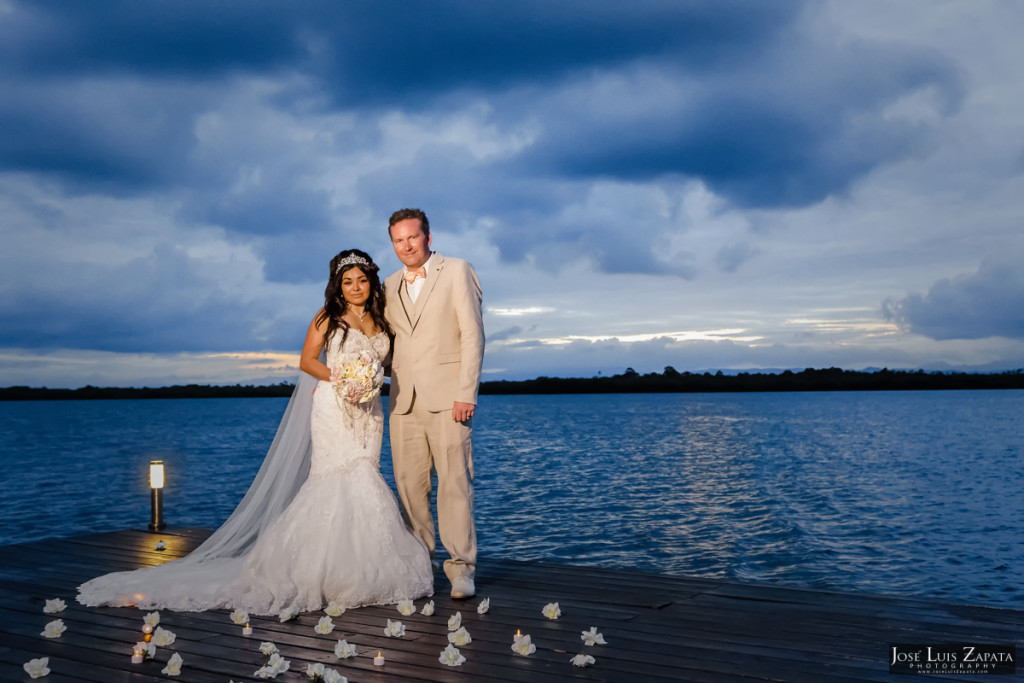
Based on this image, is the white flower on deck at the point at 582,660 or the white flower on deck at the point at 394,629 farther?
the white flower on deck at the point at 394,629

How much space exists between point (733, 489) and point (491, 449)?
49.0 ft

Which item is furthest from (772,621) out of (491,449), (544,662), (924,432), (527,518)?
(924,432)

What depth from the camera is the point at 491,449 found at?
117 ft

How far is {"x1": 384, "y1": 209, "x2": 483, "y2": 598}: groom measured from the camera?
15.5ft

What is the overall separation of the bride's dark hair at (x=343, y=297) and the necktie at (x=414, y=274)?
208 millimetres

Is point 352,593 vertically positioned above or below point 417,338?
below

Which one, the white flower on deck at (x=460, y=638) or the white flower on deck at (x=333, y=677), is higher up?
the white flower on deck at (x=333, y=677)

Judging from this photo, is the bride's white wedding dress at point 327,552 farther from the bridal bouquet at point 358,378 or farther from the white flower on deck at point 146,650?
the white flower on deck at point 146,650

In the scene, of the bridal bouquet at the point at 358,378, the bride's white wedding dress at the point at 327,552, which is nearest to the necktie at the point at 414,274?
the bride's white wedding dress at the point at 327,552

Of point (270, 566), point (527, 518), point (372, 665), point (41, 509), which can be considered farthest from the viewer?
point (41, 509)

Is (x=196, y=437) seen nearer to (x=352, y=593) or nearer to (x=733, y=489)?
(x=733, y=489)

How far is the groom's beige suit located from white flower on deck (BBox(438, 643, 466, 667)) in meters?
1.28

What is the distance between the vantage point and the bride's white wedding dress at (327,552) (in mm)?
4508

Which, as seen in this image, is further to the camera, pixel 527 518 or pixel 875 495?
pixel 875 495
